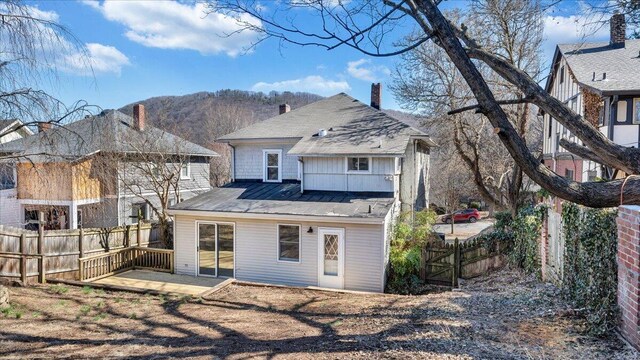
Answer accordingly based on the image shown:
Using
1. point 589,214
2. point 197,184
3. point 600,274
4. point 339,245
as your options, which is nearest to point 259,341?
point 600,274

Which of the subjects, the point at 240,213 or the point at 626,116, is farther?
the point at 626,116

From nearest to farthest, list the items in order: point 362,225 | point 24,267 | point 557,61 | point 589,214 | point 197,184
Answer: point 589,214 < point 24,267 < point 362,225 < point 557,61 < point 197,184

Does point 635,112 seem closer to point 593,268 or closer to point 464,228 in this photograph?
point 593,268

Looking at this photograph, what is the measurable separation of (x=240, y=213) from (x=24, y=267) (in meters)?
6.08

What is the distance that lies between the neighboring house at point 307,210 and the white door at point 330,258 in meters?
0.03

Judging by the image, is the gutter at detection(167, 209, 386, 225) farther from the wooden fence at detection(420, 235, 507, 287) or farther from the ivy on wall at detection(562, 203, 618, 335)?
the ivy on wall at detection(562, 203, 618, 335)

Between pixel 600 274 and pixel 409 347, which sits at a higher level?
pixel 600 274

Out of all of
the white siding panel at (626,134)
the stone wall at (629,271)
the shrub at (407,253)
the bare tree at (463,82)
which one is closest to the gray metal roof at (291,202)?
the shrub at (407,253)

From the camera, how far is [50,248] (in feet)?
39.7

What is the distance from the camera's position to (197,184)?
76.9 feet

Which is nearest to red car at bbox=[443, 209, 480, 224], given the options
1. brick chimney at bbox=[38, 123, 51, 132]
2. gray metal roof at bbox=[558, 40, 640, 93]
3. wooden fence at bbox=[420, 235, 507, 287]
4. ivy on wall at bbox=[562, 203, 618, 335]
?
gray metal roof at bbox=[558, 40, 640, 93]

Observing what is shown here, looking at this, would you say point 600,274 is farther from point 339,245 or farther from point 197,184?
point 197,184

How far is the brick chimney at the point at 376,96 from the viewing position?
19.2 metres

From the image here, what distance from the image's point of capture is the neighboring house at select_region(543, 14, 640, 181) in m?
13.4
